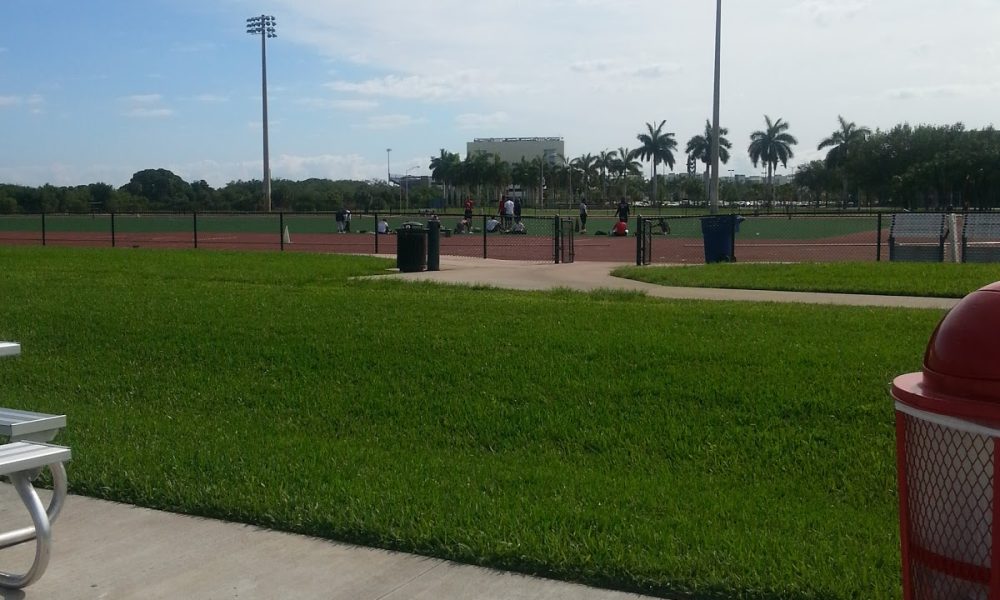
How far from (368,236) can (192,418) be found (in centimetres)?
3288

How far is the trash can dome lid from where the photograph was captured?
2.84m

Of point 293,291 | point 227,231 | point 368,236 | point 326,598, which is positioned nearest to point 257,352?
point 293,291

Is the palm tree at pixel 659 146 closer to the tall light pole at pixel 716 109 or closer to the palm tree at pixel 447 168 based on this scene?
the palm tree at pixel 447 168

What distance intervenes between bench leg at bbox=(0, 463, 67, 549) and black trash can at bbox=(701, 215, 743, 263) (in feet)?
57.4

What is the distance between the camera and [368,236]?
4019 centimetres

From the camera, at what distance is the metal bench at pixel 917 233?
20.1 m

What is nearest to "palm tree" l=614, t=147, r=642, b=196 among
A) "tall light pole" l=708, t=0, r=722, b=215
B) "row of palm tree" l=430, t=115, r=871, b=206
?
"row of palm tree" l=430, t=115, r=871, b=206

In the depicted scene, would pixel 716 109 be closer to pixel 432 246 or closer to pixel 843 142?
pixel 432 246

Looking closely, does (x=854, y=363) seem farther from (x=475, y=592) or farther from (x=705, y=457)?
(x=475, y=592)

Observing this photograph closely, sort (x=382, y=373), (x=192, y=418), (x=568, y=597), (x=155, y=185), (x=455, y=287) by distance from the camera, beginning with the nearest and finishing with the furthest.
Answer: (x=568, y=597)
(x=192, y=418)
(x=382, y=373)
(x=455, y=287)
(x=155, y=185)

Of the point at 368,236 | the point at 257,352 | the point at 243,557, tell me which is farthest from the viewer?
the point at 368,236

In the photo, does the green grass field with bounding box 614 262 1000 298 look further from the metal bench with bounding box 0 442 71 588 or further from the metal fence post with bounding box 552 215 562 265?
the metal bench with bounding box 0 442 71 588

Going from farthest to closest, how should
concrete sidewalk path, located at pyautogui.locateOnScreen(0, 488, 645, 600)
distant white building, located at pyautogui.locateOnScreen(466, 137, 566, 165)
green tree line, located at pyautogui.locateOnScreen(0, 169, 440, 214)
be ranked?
distant white building, located at pyautogui.locateOnScreen(466, 137, 566, 165), green tree line, located at pyautogui.locateOnScreen(0, 169, 440, 214), concrete sidewalk path, located at pyautogui.locateOnScreen(0, 488, 645, 600)

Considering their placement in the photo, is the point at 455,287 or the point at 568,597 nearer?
the point at 568,597
